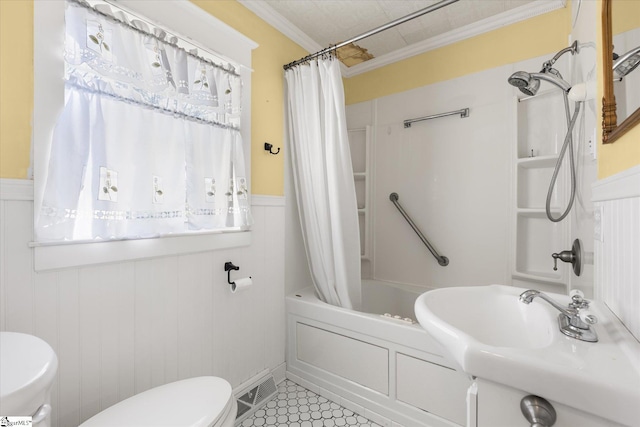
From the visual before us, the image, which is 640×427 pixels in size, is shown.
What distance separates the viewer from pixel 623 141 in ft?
2.66

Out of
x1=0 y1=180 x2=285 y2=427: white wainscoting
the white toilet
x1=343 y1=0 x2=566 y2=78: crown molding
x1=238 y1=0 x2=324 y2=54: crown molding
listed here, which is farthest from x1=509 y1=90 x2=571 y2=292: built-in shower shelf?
the white toilet

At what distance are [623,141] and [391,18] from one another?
1697 millimetres

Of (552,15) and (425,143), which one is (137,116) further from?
(552,15)

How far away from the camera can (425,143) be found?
2289 mm

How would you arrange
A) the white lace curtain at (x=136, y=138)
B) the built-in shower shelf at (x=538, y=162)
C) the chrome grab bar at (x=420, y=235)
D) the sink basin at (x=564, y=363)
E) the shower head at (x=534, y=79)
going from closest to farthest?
1. the sink basin at (x=564, y=363)
2. the white lace curtain at (x=136, y=138)
3. the shower head at (x=534, y=79)
4. the built-in shower shelf at (x=538, y=162)
5. the chrome grab bar at (x=420, y=235)

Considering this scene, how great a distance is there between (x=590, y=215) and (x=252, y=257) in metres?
1.69

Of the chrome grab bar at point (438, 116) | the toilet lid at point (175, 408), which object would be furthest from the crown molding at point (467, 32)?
the toilet lid at point (175, 408)

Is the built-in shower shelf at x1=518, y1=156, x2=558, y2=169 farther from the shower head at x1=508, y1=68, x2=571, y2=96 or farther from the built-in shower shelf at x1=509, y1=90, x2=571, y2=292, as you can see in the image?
the shower head at x1=508, y1=68, x2=571, y2=96

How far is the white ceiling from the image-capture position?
6.00ft

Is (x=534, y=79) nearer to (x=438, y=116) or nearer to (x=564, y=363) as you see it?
(x=438, y=116)

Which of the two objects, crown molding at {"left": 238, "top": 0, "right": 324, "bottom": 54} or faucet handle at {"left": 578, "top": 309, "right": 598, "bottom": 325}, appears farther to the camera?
crown molding at {"left": 238, "top": 0, "right": 324, "bottom": 54}

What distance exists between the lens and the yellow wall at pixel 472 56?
181 cm

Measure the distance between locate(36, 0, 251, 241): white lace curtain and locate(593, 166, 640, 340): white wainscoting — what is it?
5.20ft

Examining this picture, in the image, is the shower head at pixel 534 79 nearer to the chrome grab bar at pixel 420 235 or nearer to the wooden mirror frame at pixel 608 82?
the wooden mirror frame at pixel 608 82
